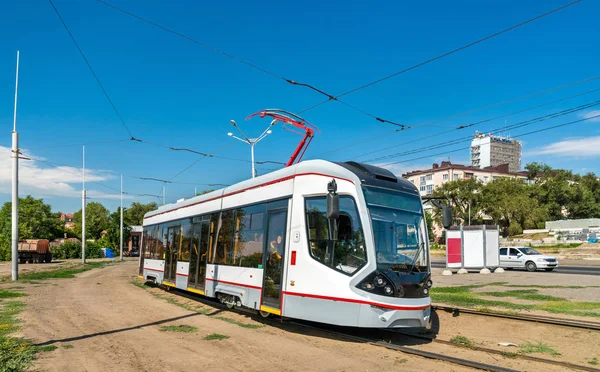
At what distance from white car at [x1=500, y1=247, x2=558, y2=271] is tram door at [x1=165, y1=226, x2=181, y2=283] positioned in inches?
889

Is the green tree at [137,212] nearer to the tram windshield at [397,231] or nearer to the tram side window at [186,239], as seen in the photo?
the tram side window at [186,239]

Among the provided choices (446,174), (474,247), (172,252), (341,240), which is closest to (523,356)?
(341,240)

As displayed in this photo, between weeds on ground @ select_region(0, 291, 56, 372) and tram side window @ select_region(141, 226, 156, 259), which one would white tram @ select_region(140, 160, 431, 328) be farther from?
tram side window @ select_region(141, 226, 156, 259)

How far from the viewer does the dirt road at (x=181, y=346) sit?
23.1 ft

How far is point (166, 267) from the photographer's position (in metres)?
17.7

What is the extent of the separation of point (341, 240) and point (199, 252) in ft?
22.2

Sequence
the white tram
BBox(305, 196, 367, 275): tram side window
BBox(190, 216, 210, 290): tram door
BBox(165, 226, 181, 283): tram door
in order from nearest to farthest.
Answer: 1. the white tram
2. BBox(305, 196, 367, 275): tram side window
3. BBox(190, 216, 210, 290): tram door
4. BBox(165, 226, 181, 283): tram door

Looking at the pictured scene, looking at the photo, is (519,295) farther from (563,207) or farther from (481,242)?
(563,207)

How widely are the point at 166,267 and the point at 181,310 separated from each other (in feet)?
16.7

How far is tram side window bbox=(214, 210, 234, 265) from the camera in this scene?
39.8 feet

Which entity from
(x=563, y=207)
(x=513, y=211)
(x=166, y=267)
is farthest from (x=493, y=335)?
(x=563, y=207)

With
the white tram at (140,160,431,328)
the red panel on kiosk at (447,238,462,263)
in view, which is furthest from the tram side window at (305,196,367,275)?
the red panel on kiosk at (447,238,462,263)

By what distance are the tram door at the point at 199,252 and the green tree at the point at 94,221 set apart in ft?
310

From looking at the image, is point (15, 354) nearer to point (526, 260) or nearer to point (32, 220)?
point (526, 260)
